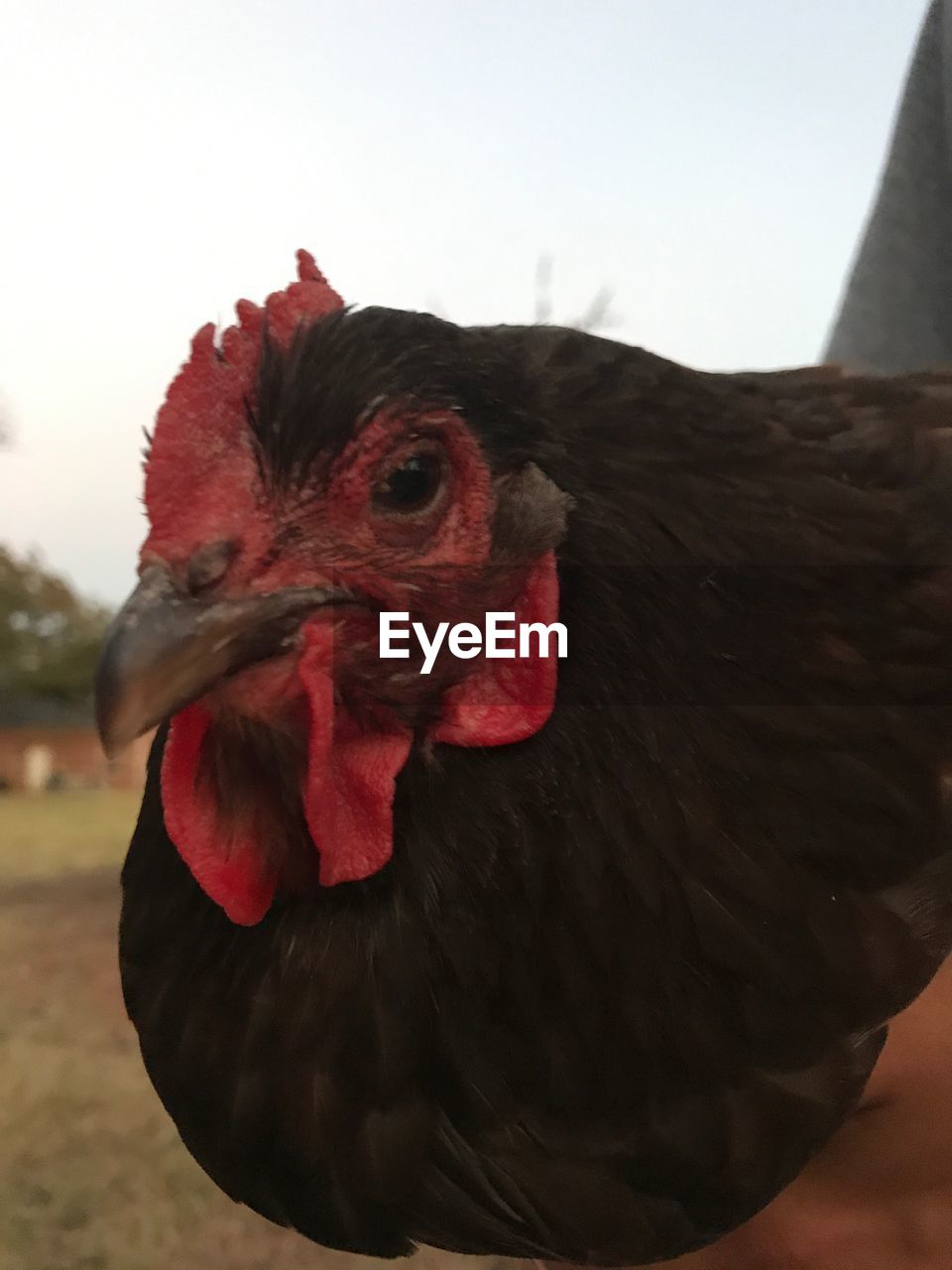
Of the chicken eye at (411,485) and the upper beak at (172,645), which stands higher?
the chicken eye at (411,485)

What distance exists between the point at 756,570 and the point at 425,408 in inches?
9.0

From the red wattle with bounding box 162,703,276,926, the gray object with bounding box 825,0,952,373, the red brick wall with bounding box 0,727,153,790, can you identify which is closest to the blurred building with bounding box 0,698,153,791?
the red brick wall with bounding box 0,727,153,790

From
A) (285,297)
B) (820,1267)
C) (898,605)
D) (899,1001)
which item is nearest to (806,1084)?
(899,1001)

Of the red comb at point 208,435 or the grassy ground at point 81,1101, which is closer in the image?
the red comb at point 208,435

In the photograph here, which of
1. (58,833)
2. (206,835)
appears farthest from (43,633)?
(206,835)

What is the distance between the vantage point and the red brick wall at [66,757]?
1.15m

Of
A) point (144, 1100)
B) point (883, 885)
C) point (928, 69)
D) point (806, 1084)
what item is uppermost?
point (928, 69)

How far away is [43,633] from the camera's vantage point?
3.72 ft

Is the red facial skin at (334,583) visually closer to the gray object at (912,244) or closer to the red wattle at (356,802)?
the red wattle at (356,802)

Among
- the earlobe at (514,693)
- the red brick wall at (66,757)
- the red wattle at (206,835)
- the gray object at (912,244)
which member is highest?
the gray object at (912,244)

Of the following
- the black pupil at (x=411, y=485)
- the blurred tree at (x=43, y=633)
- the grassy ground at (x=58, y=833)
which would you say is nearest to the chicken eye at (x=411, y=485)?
the black pupil at (x=411, y=485)

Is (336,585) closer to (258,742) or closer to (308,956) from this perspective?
(258,742)

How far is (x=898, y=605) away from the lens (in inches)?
20.9

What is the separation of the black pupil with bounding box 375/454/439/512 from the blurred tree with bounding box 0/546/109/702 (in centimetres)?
79
